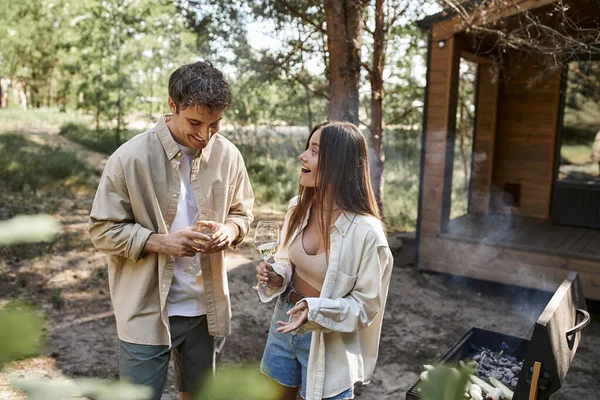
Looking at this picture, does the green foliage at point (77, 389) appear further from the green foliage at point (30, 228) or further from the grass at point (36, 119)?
the grass at point (36, 119)

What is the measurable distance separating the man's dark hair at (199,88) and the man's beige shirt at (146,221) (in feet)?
0.74

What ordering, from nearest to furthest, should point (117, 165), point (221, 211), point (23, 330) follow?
point (23, 330), point (117, 165), point (221, 211)

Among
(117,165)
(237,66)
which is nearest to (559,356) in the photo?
(117,165)

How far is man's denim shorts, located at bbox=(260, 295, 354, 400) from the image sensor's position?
242 centimetres

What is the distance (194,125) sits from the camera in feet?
7.38

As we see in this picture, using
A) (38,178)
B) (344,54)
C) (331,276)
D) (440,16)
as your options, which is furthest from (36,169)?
(331,276)

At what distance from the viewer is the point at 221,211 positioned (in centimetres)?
250

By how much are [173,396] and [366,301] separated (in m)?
2.40

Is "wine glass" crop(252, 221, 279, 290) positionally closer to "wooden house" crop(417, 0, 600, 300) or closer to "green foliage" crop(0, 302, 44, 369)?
"green foliage" crop(0, 302, 44, 369)

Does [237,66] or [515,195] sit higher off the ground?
[237,66]

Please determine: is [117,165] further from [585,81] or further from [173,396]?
[585,81]

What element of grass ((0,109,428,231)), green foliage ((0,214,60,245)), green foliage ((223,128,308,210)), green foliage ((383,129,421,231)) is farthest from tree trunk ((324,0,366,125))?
green foliage ((0,214,60,245))

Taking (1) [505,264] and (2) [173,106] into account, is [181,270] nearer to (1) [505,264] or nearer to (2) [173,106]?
(2) [173,106]

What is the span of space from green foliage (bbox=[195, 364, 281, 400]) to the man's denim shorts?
6.47 feet
